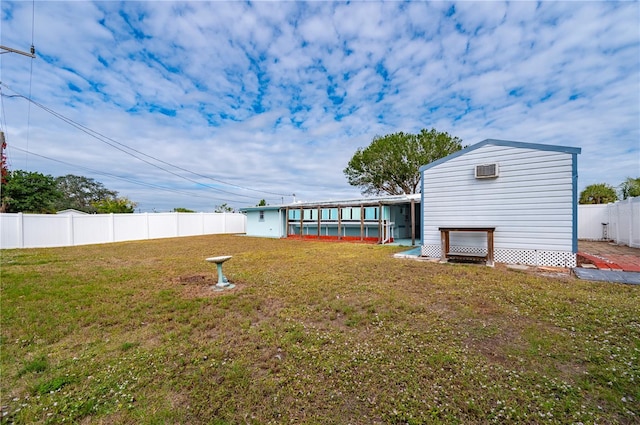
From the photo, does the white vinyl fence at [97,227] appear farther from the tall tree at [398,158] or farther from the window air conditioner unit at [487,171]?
the window air conditioner unit at [487,171]

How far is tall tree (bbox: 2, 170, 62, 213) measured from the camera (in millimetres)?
22558

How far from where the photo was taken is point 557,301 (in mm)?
4219

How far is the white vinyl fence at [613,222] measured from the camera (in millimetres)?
9820

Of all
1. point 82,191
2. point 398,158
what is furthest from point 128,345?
point 82,191

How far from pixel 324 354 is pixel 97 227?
18935mm

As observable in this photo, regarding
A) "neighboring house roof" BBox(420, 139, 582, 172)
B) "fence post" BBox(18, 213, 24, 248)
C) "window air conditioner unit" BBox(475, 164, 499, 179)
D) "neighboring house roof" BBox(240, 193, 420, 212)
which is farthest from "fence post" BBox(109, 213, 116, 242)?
"window air conditioner unit" BBox(475, 164, 499, 179)

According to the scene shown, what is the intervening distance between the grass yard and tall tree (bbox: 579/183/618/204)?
25119mm

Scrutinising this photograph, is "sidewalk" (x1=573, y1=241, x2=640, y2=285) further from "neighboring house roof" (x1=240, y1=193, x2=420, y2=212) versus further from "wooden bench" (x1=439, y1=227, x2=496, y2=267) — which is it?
"neighboring house roof" (x1=240, y1=193, x2=420, y2=212)

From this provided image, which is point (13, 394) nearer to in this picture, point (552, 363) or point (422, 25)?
point (552, 363)

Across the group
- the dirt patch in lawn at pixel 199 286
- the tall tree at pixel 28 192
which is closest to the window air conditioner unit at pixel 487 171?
the dirt patch in lawn at pixel 199 286

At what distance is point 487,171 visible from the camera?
295 inches

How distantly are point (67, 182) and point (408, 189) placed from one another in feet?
160

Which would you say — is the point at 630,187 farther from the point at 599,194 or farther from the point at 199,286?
the point at 199,286

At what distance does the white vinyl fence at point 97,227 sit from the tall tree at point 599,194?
32851 mm
